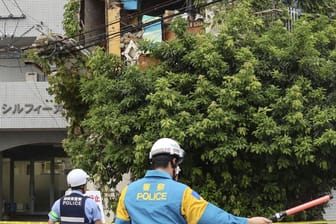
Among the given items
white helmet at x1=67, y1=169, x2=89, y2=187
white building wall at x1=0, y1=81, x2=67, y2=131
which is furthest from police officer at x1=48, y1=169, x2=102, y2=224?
white building wall at x1=0, y1=81, x2=67, y2=131

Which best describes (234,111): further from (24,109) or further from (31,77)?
(31,77)

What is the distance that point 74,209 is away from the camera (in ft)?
20.0

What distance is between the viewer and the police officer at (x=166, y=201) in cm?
366

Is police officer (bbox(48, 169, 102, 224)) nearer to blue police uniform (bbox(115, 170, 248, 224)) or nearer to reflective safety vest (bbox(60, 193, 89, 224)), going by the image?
reflective safety vest (bbox(60, 193, 89, 224))

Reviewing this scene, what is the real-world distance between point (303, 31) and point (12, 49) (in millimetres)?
11935

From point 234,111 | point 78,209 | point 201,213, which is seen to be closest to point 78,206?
point 78,209

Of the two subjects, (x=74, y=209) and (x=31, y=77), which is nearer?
(x=74, y=209)

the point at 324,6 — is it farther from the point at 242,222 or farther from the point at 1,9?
the point at 1,9

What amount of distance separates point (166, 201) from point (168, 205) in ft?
0.09

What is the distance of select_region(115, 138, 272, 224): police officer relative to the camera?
12.0 ft

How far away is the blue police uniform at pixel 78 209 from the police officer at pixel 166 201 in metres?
2.17

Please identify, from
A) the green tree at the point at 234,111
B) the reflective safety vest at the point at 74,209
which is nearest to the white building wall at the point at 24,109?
the green tree at the point at 234,111

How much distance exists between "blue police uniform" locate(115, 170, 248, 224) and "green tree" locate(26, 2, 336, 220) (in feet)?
12.6

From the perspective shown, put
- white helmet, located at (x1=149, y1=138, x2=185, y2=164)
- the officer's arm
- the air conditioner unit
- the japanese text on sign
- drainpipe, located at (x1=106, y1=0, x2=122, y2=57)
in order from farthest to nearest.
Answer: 1. the air conditioner unit
2. the japanese text on sign
3. drainpipe, located at (x1=106, y1=0, x2=122, y2=57)
4. white helmet, located at (x1=149, y1=138, x2=185, y2=164)
5. the officer's arm
